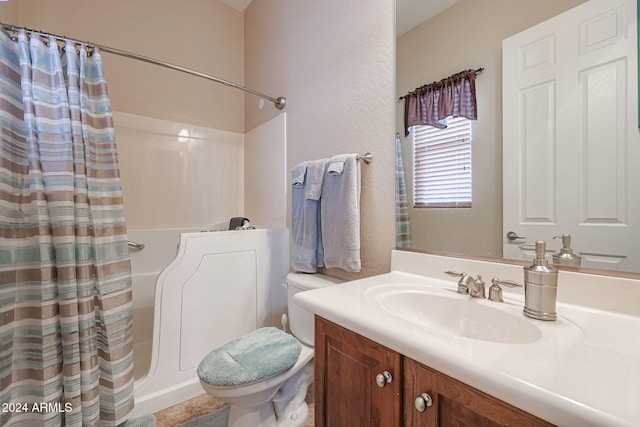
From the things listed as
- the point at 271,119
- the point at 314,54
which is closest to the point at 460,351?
the point at 314,54

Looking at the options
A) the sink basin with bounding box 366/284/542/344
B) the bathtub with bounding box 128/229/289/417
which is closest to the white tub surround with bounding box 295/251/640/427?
the sink basin with bounding box 366/284/542/344

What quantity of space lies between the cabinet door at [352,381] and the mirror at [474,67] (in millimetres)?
525

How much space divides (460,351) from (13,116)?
1621mm

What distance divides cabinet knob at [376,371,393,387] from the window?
670 mm

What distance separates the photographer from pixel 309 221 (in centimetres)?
136

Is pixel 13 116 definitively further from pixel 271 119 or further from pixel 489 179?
pixel 489 179

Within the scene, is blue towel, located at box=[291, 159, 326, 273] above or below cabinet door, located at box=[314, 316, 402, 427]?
above

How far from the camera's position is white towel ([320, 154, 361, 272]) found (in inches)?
46.4

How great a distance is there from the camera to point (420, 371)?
546 millimetres

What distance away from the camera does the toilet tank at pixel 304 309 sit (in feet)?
4.17

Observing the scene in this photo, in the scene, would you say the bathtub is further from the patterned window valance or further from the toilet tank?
the patterned window valance

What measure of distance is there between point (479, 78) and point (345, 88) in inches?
25.3

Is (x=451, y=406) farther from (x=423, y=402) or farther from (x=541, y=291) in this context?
(x=541, y=291)

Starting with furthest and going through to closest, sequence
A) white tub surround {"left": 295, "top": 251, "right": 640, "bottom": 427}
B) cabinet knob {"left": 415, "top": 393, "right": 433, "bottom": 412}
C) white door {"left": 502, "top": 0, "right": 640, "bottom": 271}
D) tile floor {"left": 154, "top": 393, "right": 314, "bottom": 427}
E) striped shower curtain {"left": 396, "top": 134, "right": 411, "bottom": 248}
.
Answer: tile floor {"left": 154, "top": 393, "right": 314, "bottom": 427}
striped shower curtain {"left": 396, "top": 134, "right": 411, "bottom": 248}
white door {"left": 502, "top": 0, "right": 640, "bottom": 271}
cabinet knob {"left": 415, "top": 393, "right": 433, "bottom": 412}
white tub surround {"left": 295, "top": 251, "right": 640, "bottom": 427}
